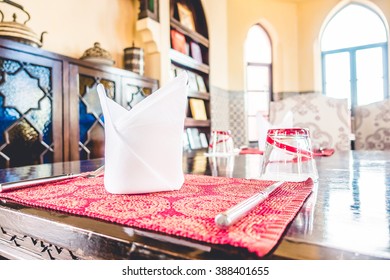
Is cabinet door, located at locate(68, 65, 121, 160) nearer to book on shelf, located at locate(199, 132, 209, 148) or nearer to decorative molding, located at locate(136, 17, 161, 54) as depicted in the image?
decorative molding, located at locate(136, 17, 161, 54)

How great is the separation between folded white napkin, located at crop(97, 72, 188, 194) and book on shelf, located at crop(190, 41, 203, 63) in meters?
2.96

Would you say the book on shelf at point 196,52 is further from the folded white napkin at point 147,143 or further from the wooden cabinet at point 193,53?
the folded white napkin at point 147,143

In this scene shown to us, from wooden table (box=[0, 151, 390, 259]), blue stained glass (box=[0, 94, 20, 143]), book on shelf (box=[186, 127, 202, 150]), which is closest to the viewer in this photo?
wooden table (box=[0, 151, 390, 259])

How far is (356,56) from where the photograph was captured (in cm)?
436

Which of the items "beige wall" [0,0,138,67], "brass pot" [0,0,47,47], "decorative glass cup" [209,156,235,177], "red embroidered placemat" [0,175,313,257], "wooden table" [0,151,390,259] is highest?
"beige wall" [0,0,138,67]

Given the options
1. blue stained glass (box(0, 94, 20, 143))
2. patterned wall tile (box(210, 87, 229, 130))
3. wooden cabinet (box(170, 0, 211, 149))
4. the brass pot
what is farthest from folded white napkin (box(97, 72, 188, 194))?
patterned wall tile (box(210, 87, 229, 130))

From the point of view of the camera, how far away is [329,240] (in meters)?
0.25

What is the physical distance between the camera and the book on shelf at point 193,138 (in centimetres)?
302

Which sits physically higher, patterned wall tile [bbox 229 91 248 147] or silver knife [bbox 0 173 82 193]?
patterned wall tile [bbox 229 91 248 147]

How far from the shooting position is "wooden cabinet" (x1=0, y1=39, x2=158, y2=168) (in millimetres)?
1428

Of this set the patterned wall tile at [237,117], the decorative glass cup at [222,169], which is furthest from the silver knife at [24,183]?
the patterned wall tile at [237,117]

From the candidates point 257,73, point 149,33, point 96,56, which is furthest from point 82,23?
point 257,73

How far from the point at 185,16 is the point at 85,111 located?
1911 mm

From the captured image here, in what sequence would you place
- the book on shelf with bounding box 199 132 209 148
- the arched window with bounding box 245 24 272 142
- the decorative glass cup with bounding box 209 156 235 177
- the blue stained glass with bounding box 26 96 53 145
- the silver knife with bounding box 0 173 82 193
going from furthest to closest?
1. the arched window with bounding box 245 24 272 142
2. the book on shelf with bounding box 199 132 209 148
3. the blue stained glass with bounding box 26 96 53 145
4. the decorative glass cup with bounding box 209 156 235 177
5. the silver knife with bounding box 0 173 82 193
